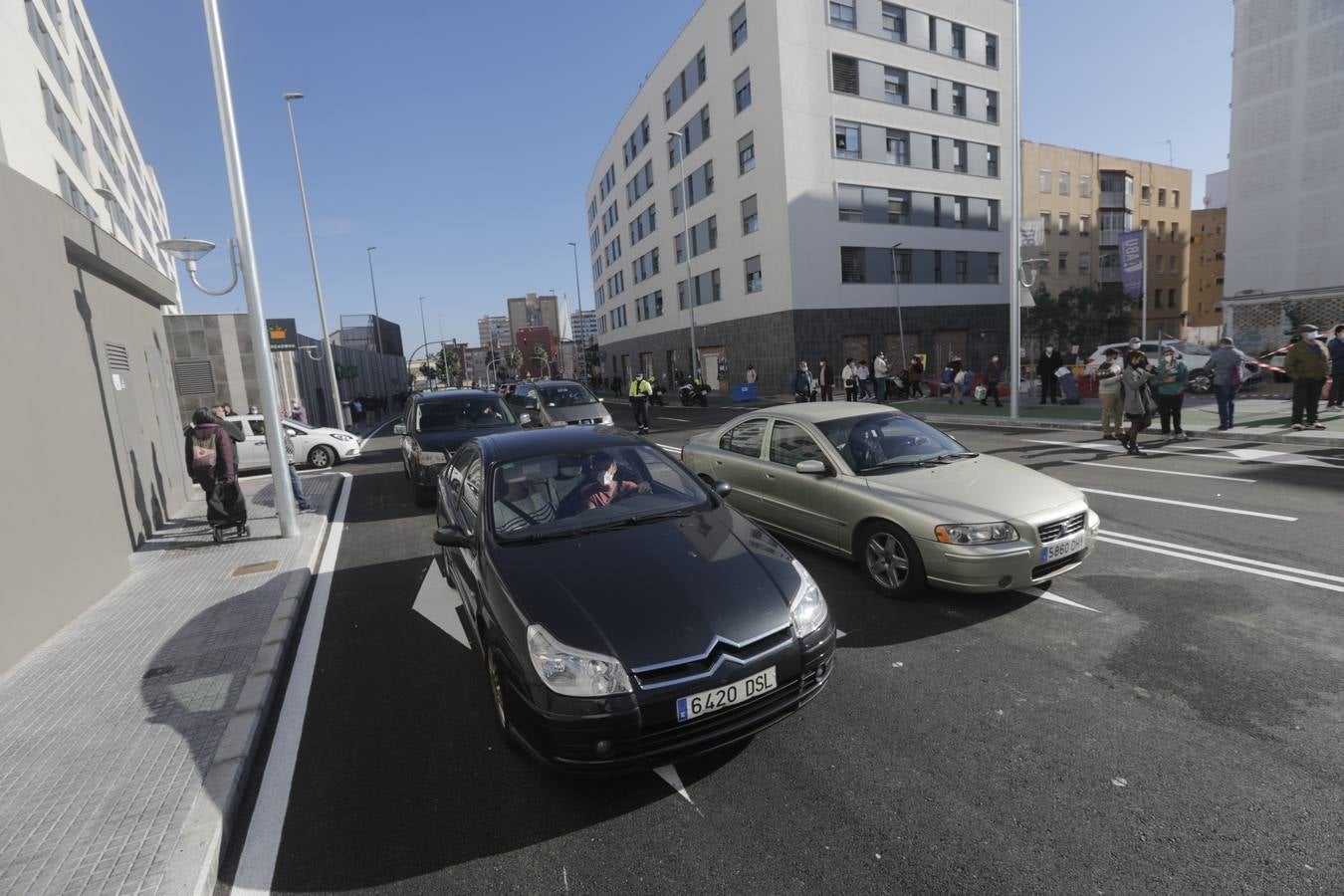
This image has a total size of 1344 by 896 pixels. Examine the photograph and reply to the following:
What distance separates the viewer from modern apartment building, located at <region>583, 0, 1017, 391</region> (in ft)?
97.9

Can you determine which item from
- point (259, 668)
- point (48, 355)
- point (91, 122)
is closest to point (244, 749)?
point (259, 668)

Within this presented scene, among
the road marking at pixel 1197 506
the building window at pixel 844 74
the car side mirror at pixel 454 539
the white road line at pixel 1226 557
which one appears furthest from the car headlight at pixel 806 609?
the building window at pixel 844 74

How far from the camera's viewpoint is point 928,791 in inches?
116

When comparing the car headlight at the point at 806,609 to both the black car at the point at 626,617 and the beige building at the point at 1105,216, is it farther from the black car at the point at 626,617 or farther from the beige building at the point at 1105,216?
the beige building at the point at 1105,216

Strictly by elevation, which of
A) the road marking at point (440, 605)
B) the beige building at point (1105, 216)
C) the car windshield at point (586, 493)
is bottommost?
the road marking at point (440, 605)

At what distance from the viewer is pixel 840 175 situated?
30.7m

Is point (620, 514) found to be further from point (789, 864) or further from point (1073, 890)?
point (1073, 890)

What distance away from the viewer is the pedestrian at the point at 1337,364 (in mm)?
13000

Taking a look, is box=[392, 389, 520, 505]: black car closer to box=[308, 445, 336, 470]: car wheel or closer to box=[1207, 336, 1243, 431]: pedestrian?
box=[308, 445, 336, 470]: car wheel

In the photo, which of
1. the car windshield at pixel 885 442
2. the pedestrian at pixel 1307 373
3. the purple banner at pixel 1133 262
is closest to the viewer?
the car windshield at pixel 885 442

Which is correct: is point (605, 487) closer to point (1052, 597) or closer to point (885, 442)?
point (885, 442)

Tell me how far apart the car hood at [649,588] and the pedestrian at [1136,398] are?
10068 millimetres

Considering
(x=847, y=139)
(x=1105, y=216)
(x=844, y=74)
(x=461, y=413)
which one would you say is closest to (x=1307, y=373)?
(x=461, y=413)

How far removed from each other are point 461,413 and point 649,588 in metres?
8.34
